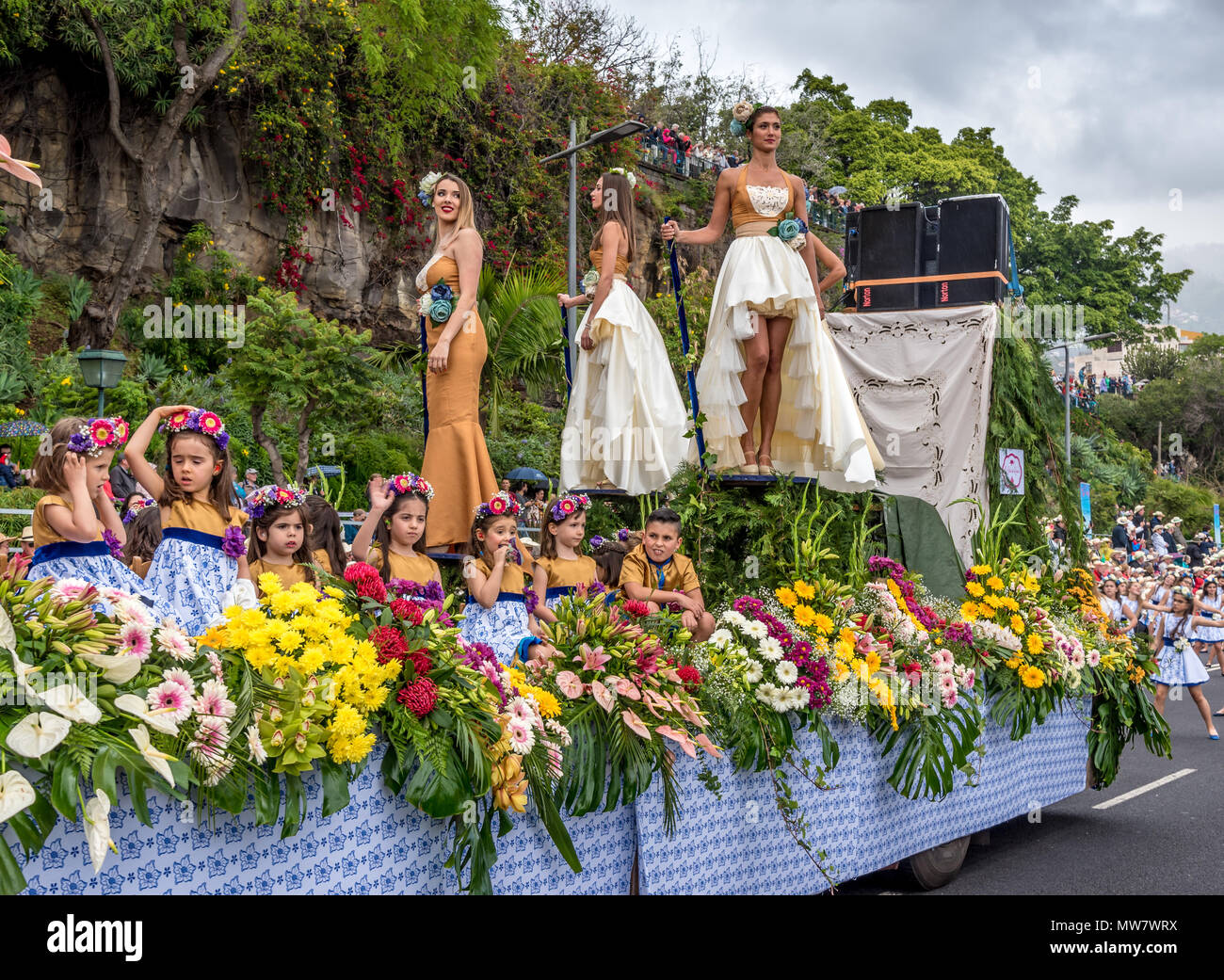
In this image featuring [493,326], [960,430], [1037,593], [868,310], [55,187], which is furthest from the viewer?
[55,187]

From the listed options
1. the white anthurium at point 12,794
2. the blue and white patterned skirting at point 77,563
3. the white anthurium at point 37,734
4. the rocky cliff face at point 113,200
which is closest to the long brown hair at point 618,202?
the blue and white patterned skirting at point 77,563

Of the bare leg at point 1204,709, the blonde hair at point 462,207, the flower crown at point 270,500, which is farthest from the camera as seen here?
the bare leg at point 1204,709

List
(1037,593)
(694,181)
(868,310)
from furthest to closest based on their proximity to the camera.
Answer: (694,181) → (868,310) → (1037,593)

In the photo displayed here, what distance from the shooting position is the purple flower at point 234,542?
4.25 meters

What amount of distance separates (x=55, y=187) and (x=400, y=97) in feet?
19.7

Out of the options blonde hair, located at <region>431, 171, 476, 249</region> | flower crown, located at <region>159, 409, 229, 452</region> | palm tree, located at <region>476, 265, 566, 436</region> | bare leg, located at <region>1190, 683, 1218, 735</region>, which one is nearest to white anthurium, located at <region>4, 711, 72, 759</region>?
flower crown, located at <region>159, 409, 229, 452</region>

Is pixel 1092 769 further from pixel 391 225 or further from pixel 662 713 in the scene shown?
pixel 391 225

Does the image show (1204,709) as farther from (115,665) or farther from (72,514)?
(115,665)

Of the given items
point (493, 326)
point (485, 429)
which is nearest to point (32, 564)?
point (493, 326)

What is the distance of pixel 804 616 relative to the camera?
4.99m

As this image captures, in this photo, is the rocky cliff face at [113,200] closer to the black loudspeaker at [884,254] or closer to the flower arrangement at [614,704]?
the black loudspeaker at [884,254]

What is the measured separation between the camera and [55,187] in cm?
1833

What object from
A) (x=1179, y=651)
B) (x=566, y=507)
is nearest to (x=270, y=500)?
(x=566, y=507)

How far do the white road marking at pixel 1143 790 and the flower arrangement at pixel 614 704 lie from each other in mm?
5485
